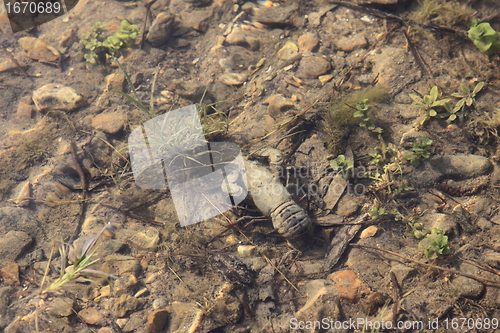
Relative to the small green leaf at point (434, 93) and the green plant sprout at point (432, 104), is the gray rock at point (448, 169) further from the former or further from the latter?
the small green leaf at point (434, 93)

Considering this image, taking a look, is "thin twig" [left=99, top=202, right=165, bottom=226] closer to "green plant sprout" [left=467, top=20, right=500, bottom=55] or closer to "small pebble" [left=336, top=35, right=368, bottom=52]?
"small pebble" [left=336, top=35, right=368, bottom=52]

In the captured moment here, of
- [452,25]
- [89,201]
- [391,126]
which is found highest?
[452,25]

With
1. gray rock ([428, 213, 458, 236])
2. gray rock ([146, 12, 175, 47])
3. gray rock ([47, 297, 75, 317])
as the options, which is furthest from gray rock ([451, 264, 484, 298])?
gray rock ([146, 12, 175, 47])

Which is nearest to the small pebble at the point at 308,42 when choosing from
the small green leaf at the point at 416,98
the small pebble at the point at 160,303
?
the small green leaf at the point at 416,98

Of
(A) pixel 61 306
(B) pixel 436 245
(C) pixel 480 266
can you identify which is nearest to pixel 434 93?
(B) pixel 436 245

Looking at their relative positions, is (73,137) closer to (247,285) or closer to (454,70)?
(247,285)

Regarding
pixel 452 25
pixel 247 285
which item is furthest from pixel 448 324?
pixel 452 25

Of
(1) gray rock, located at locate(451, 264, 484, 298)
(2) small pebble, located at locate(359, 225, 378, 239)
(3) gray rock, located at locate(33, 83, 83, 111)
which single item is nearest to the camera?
(1) gray rock, located at locate(451, 264, 484, 298)
